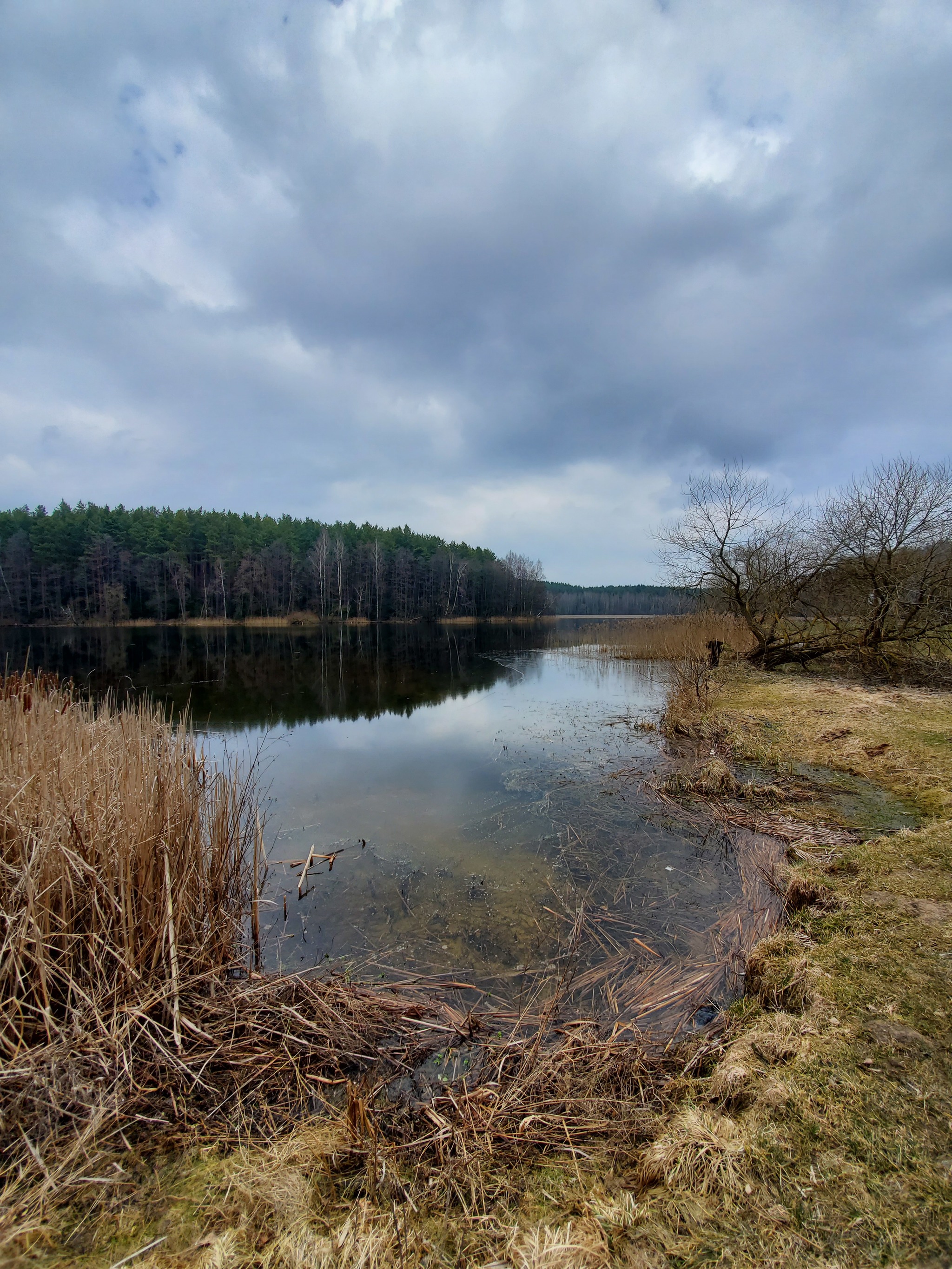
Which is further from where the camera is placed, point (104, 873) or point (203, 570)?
point (203, 570)

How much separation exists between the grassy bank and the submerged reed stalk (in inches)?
5.0

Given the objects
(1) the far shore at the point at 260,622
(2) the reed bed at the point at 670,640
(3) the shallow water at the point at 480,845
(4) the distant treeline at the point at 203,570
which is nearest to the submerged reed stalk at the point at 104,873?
(3) the shallow water at the point at 480,845

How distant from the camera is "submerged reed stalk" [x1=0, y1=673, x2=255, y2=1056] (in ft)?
8.30

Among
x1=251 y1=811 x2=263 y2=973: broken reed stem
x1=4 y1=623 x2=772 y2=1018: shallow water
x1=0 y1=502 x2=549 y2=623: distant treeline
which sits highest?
x1=0 y1=502 x2=549 y2=623: distant treeline

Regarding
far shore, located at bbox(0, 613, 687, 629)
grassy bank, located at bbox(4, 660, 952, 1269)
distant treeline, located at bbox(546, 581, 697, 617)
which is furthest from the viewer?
distant treeline, located at bbox(546, 581, 697, 617)

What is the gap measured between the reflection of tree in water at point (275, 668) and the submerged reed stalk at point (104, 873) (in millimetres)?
896

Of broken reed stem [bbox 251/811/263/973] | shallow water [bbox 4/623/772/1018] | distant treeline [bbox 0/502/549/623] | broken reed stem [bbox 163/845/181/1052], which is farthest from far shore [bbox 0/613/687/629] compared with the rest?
broken reed stem [bbox 163/845/181/1052]

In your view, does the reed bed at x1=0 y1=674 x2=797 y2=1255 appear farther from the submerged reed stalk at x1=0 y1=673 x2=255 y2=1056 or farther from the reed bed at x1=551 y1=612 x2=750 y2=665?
the reed bed at x1=551 y1=612 x2=750 y2=665

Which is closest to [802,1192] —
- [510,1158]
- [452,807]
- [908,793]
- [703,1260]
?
[703,1260]

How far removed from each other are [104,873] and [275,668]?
19705 millimetres

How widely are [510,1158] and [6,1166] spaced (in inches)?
73.2

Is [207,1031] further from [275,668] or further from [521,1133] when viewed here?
[275,668]

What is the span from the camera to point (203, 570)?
181 ft

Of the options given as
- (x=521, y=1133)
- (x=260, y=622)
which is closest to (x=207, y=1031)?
(x=521, y=1133)
